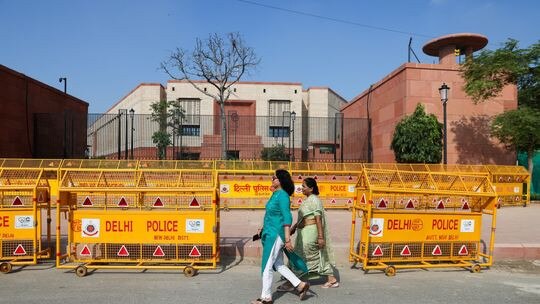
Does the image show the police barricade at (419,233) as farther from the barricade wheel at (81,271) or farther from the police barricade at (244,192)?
the police barricade at (244,192)

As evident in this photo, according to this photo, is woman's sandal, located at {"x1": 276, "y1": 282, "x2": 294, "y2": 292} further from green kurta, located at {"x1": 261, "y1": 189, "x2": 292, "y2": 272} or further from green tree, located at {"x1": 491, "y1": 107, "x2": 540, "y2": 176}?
green tree, located at {"x1": 491, "y1": 107, "x2": 540, "y2": 176}

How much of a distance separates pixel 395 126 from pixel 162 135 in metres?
18.8

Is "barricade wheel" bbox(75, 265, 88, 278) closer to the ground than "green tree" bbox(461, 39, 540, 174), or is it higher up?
closer to the ground

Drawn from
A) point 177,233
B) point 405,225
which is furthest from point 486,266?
point 177,233

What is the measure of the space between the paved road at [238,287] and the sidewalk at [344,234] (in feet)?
2.10

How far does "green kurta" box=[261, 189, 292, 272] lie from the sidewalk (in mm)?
2575

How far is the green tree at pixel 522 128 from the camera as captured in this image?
1689 centimetres

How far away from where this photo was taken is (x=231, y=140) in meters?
43.3

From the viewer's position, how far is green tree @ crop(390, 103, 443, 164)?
63.1 ft

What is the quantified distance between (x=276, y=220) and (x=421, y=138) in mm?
15815

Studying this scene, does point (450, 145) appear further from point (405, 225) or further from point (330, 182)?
point (405, 225)

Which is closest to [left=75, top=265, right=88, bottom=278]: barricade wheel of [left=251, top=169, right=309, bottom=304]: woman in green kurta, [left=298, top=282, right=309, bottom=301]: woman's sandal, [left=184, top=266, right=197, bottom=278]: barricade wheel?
[left=184, top=266, right=197, bottom=278]: barricade wheel

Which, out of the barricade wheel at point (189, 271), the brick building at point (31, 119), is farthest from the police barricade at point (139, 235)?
the brick building at point (31, 119)

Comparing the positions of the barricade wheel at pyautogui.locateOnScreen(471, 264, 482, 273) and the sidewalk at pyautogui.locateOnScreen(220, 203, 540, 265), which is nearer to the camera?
the barricade wheel at pyautogui.locateOnScreen(471, 264, 482, 273)
